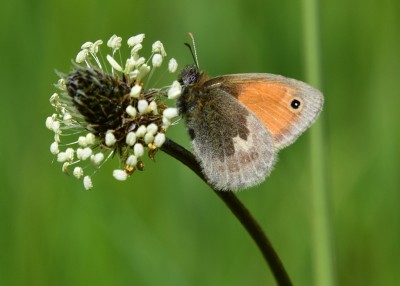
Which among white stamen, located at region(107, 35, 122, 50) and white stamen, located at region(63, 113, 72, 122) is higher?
white stamen, located at region(107, 35, 122, 50)

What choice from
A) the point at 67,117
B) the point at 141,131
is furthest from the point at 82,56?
the point at 141,131

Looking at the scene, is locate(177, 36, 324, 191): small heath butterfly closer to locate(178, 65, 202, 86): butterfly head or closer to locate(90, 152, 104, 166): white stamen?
locate(178, 65, 202, 86): butterfly head

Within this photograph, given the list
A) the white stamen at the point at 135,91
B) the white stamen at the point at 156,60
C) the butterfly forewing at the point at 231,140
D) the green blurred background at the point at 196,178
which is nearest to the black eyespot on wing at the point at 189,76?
the butterfly forewing at the point at 231,140

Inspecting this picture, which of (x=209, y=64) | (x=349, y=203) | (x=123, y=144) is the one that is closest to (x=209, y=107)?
(x=123, y=144)

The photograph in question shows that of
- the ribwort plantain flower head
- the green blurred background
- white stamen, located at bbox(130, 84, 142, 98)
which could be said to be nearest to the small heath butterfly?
the ribwort plantain flower head

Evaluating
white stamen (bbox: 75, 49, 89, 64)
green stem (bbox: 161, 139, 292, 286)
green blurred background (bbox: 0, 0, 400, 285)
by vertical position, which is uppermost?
white stamen (bbox: 75, 49, 89, 64)

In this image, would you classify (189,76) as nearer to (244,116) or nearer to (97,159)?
(244,116)

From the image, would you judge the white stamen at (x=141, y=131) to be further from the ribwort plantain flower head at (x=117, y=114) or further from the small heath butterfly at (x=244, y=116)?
the small heath butterfly at (x=244, y=116)
